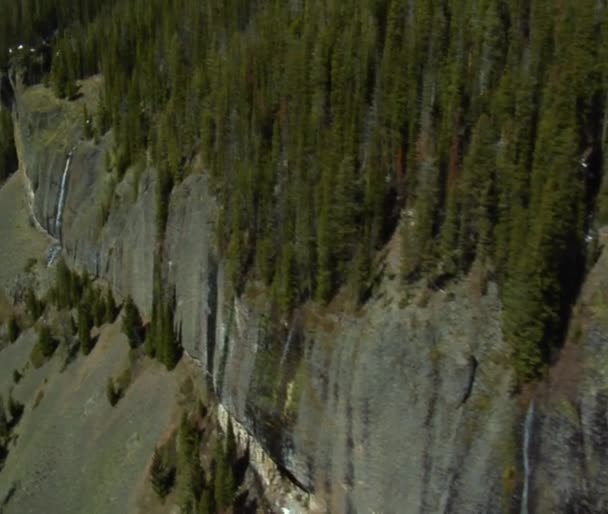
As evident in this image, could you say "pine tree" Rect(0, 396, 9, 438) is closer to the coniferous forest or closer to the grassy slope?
the grassy slope

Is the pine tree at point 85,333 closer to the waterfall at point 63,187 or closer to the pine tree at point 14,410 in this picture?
the pine tree at point 14,410

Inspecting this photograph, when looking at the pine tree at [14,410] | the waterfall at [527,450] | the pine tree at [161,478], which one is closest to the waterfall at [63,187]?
the pine tree at [14,410]

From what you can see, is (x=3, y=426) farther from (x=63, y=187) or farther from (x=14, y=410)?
(x=63, y=187)

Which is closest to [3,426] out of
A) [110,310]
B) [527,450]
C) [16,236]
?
[110,310]

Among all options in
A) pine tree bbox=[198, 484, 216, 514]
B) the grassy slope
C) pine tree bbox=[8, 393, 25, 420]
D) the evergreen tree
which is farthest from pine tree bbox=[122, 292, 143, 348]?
the grassy slope

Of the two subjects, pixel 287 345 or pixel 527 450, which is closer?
pixel 527 450

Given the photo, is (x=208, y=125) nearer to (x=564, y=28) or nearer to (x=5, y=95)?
(x=564, y=28)
